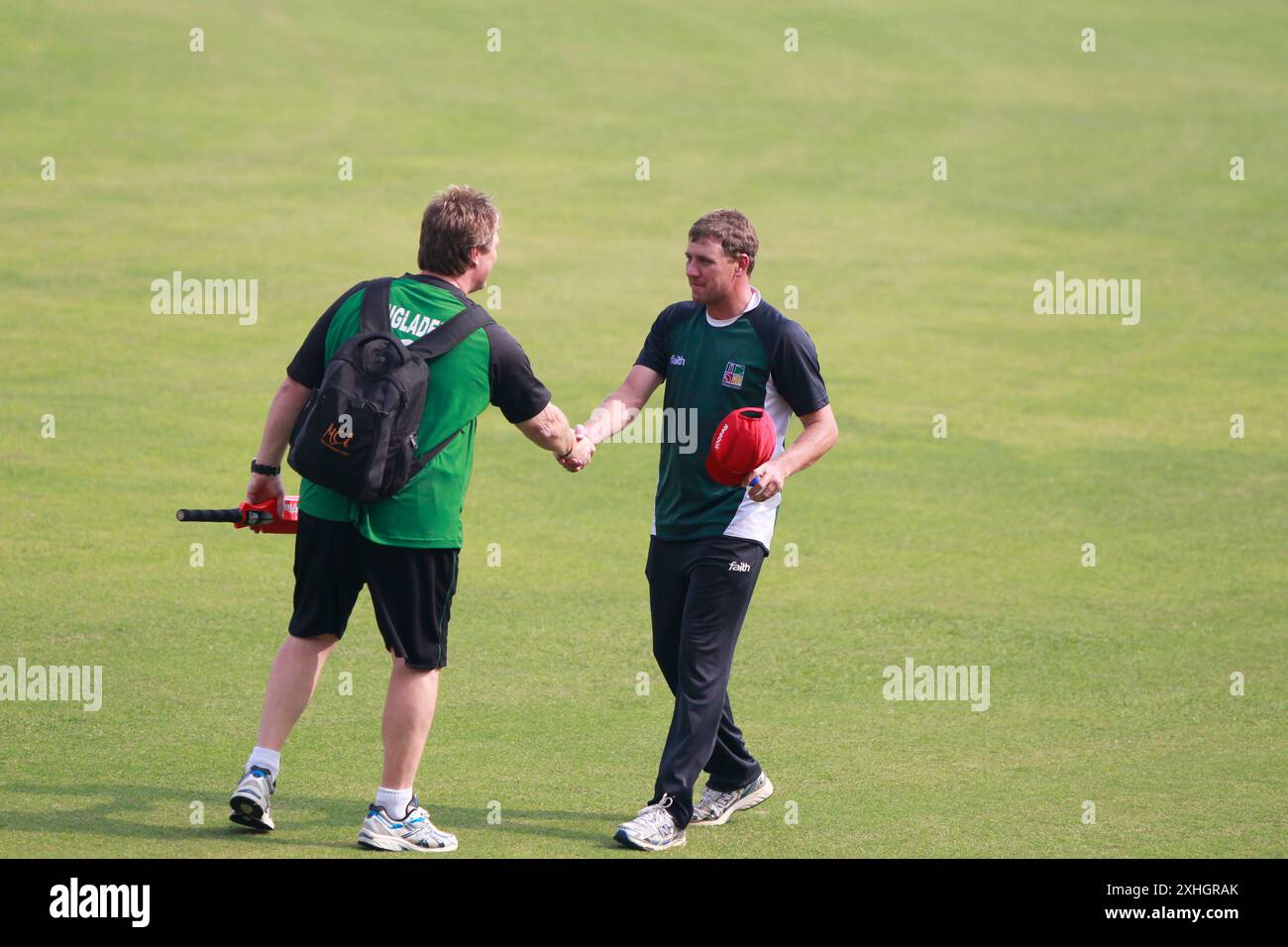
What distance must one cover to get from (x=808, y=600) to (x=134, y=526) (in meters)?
4.77

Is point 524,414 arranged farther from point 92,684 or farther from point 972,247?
point 972,247

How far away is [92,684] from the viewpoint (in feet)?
26.4

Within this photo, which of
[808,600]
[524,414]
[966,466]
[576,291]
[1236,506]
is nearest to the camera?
[524,414]

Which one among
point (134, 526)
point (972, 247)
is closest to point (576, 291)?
point (972, 247)

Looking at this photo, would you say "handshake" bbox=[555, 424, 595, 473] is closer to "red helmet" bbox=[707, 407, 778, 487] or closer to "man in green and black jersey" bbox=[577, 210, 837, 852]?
"man in green and black jersey" bbox=[577, 210, 837, 852]

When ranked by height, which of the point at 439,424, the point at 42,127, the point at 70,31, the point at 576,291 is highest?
the point at 70,31

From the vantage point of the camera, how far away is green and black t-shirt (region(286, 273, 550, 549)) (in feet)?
19.3

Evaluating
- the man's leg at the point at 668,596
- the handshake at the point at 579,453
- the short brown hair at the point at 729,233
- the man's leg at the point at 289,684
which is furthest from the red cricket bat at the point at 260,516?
the short brown hair at the point at 729,233

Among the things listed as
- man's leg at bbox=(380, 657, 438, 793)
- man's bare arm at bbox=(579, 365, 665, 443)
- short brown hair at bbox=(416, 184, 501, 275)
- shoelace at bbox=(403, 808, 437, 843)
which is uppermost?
short brown hair at bbox=(416, 184, 501, 275)

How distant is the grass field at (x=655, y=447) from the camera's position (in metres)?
7.14

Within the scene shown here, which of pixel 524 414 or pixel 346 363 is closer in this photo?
pixel 346 363

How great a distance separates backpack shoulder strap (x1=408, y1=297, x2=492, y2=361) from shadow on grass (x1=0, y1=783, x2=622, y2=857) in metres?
1.85

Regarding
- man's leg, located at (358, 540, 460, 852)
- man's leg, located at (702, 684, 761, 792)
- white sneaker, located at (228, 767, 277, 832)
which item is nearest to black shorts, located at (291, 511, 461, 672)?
man's leg, located at (358, 540, 460, 852)

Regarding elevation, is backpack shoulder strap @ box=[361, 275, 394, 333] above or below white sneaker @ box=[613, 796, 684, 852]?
above
